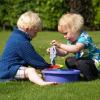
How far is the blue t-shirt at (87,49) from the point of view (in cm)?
735

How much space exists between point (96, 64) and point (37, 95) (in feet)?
6.13

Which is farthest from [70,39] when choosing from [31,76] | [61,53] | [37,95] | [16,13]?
[16,13]

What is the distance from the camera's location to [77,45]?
7293 mm

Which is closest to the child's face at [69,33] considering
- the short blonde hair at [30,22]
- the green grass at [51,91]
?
the short blonde hair at [30,22]

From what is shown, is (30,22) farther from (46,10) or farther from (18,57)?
(46,10)

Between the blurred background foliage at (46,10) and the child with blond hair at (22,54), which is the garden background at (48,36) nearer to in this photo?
the blurred background foliage at (46,10)

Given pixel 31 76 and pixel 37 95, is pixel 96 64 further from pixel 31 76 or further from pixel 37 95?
pixel 37 95

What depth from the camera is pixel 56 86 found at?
6508 millimetres

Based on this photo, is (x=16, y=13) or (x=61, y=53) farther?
(x=16, y=13)

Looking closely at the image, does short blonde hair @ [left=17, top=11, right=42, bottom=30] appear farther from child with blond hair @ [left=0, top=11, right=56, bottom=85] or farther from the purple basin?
the purple basin

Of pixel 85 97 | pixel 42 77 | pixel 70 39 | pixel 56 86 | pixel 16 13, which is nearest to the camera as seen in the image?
pixel 85 97

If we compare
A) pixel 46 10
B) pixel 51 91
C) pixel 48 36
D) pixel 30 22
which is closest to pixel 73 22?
pixel 30 22

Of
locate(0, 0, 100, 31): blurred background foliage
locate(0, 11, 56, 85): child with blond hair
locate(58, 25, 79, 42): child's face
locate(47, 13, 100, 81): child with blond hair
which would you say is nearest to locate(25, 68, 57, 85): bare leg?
locate(0, 11, 56, 85): child with blond hair

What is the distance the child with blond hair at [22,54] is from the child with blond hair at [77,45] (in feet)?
1.14
